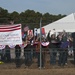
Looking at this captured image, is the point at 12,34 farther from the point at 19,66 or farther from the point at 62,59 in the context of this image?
the point at 62,59

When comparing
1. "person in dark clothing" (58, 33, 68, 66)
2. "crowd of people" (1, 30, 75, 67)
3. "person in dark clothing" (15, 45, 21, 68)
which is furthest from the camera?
"person in dark clothing" (58, 33, 68, 66)

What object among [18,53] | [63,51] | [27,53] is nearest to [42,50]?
[27,53]

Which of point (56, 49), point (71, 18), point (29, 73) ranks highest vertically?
point (71, 18)

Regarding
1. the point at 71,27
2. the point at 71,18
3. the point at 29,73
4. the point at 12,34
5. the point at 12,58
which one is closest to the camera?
the point at 29,73

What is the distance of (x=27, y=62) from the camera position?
589 inches

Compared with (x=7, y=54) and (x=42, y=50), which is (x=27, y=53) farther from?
(x=7, y=54)

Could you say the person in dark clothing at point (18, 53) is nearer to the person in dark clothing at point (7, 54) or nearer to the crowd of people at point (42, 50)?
the crowd of people at point (42, 50)

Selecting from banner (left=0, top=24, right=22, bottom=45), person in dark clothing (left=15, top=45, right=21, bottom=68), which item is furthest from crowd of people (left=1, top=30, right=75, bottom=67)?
banner (left=0, top=24, right=22, bottom=45)

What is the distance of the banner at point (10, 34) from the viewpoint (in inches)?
562

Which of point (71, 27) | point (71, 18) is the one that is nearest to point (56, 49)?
point (71, 27)

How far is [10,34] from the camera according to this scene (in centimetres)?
1432

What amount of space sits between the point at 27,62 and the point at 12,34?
64.4 inches

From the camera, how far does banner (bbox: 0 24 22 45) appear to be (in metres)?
14.3

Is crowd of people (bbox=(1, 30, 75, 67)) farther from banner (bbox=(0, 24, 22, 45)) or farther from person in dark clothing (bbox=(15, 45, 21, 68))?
banner (bbox=(0, 24, 22, 45))
